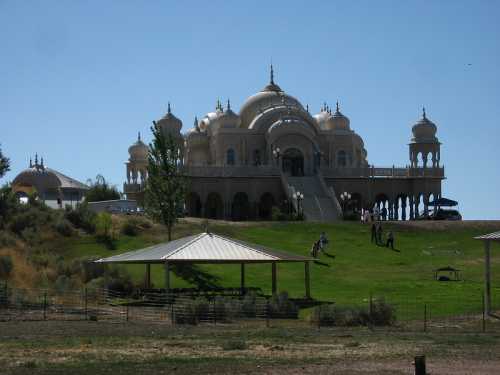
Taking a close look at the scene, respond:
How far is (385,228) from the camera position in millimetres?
63812

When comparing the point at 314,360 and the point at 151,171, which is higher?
the point at 151,171

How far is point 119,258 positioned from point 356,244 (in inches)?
834

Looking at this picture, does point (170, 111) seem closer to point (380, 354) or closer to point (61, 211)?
point (61, 211)

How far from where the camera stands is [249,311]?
33.4m

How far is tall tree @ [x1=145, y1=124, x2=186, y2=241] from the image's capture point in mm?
55312

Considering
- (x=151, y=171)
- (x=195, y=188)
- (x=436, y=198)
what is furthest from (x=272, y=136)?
(x=151, y=171)

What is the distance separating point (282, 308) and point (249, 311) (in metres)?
1.25

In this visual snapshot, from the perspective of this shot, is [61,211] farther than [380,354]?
Yes

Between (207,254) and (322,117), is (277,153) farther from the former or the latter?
(207,254)

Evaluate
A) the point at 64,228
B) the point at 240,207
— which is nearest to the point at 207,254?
the point at 64,228

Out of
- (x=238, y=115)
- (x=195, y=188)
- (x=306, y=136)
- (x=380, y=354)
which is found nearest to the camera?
(x=380, y=354)

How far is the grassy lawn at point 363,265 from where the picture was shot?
1567 inches

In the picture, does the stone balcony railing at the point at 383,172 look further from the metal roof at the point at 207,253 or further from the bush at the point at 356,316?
the bush at the point at 356,316

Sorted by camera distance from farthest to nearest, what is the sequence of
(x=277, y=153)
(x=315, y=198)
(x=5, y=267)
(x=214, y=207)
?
(x=214, y=207)
(x=277, y=153)
(x=315, y=198)
(x=5, y=267)
